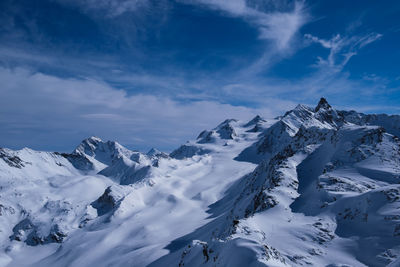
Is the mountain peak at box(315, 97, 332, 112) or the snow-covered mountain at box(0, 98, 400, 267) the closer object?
the snow-covered mountain at box(0, 98, 400, 267)

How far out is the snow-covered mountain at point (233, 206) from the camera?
30562 mm

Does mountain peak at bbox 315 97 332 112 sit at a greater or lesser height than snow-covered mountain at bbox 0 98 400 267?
greater

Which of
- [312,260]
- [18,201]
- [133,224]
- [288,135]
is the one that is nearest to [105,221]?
[133,224]

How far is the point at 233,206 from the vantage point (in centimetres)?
7500

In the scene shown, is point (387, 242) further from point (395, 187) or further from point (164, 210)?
point (164, 210)

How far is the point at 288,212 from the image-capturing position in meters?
39.2

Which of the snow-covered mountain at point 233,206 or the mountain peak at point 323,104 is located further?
the mountain peak at point 323,104

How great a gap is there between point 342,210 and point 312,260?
10094mm

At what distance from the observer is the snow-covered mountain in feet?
100

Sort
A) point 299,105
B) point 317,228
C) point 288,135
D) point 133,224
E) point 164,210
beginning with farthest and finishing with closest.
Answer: point 299,105, point 288,135, point 164,210, point 133,224, point 317,228

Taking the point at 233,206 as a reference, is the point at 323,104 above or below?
above

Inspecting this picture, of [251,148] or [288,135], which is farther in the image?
[251,148]

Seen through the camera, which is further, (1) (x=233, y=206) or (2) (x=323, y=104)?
(2) (x=323, y=104)

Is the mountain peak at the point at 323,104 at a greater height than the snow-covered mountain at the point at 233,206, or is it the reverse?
the mountain peak at the point at 323,104
